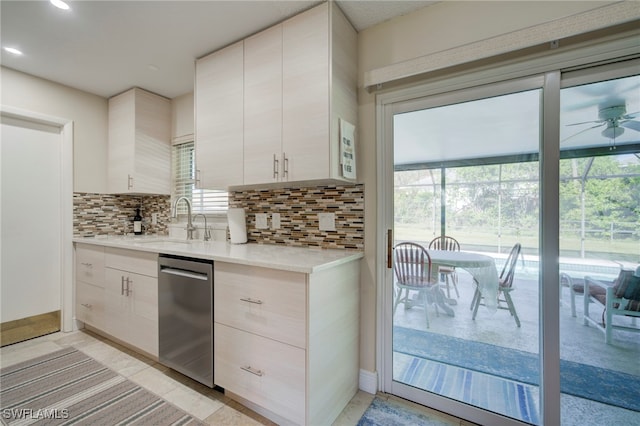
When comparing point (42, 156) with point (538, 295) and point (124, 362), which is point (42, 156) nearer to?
point (124, 362)

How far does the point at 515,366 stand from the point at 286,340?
4.23 ft

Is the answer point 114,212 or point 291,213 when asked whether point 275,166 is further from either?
point 114,212

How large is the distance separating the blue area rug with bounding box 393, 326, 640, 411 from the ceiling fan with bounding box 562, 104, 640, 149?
114cm

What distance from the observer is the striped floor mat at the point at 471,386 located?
4.91 ft

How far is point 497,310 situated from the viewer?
1.57m

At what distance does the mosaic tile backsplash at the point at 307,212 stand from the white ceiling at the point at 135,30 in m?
1.13

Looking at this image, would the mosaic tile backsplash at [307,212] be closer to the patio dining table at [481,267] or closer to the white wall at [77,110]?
the patio dining table at [481,267]

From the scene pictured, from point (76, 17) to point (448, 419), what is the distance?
3358 millimetres

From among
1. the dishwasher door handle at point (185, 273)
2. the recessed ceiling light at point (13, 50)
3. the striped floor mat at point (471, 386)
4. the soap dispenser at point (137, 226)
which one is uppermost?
the recessed ceiling light at point (13, 50)

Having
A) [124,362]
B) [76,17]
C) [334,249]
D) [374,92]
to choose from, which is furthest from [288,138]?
[124,362]

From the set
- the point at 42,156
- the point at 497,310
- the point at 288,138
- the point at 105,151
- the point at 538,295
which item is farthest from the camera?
the point at 105,151

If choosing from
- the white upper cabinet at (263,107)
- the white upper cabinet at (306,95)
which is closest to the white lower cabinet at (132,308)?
the white upper cabinet at (263,107)

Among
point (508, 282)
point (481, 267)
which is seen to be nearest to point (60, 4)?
point (481, 267)

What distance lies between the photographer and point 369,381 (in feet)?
5.95
